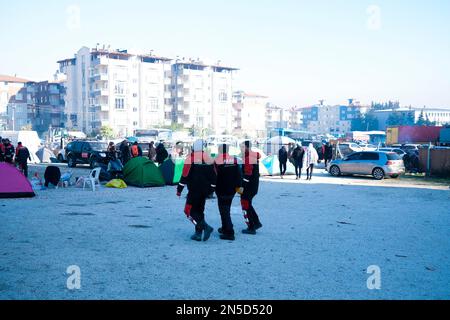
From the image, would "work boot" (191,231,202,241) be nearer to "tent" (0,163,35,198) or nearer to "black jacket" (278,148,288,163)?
"tent" (0,163,35,198)

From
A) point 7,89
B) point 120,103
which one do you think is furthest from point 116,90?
point 7,89

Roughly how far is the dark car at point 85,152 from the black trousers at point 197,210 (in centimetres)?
1914

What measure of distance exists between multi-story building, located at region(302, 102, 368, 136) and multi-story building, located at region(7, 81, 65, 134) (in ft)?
302

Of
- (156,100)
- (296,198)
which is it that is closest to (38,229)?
(296,198)

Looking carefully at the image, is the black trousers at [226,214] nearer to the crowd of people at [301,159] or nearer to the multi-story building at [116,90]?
the crowd of people at [301,159]

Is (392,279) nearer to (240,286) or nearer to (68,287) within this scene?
(240,286)

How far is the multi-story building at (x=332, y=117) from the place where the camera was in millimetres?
164000

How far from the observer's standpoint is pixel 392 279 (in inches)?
248

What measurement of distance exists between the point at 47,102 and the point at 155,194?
9995cm

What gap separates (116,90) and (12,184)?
7225 centimetres

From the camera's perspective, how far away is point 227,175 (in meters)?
9.02

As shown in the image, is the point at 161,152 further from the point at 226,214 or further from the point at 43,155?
the point at 43,155

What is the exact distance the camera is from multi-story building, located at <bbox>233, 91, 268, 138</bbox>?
117675 millimetres

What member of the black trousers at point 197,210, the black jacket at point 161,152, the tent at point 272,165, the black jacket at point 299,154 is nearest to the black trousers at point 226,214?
the black trousers at point 197,210
